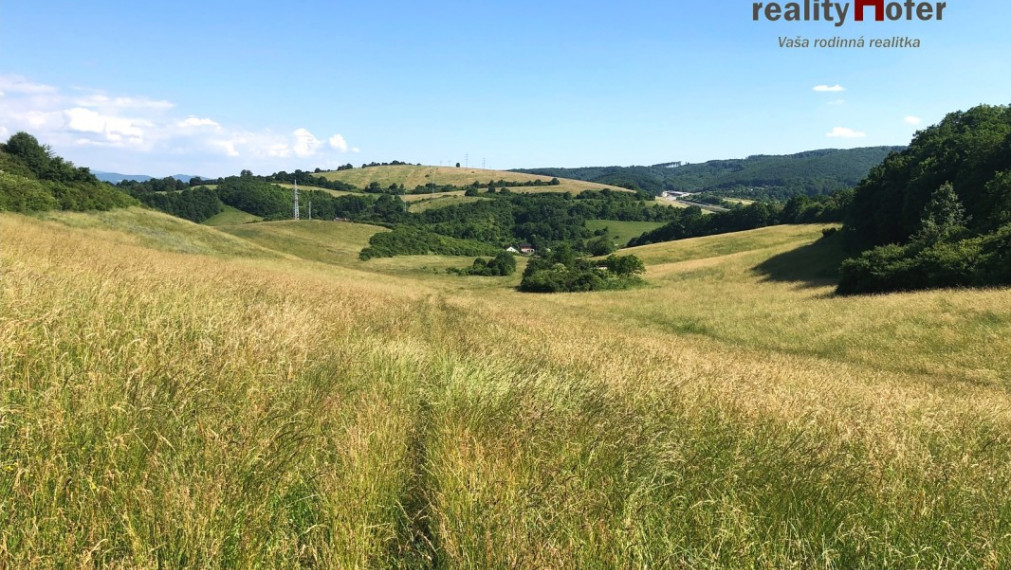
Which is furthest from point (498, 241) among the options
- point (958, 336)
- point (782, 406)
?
point (782, 406)

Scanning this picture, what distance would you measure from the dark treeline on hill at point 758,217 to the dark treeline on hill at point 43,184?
95.8 m

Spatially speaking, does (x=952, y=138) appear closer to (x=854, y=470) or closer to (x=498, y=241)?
(x=854, y=470)

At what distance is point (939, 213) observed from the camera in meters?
40.0

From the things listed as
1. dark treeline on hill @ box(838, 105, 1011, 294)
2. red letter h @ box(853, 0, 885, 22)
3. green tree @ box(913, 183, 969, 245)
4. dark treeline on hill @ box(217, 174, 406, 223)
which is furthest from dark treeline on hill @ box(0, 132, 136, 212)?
dark treeline on hill @ box(217, 174, 406, 223)

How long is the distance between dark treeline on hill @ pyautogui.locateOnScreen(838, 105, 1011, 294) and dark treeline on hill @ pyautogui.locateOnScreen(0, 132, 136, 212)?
57157 mm

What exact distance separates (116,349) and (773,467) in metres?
5.07

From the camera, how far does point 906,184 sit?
50312mm

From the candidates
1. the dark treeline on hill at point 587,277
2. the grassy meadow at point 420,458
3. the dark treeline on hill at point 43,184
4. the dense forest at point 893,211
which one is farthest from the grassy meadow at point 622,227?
the grassy meadow at point 420,458

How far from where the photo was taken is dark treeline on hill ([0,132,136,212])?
36562mm

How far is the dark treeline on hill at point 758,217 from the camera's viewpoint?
8614 cm

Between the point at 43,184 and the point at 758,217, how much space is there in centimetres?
12098

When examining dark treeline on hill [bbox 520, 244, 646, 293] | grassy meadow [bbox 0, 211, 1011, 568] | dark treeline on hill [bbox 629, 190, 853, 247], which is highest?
dark treeline on hill [bbox 629, 190, 853, 247]

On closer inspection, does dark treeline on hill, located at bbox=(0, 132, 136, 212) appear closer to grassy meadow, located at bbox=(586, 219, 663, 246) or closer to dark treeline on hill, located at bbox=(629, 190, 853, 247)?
dark treeline on hill, located at bbox=(629, 190, 853, 247)

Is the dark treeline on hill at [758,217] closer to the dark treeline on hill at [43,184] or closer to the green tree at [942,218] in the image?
the green tree at [942,218]
